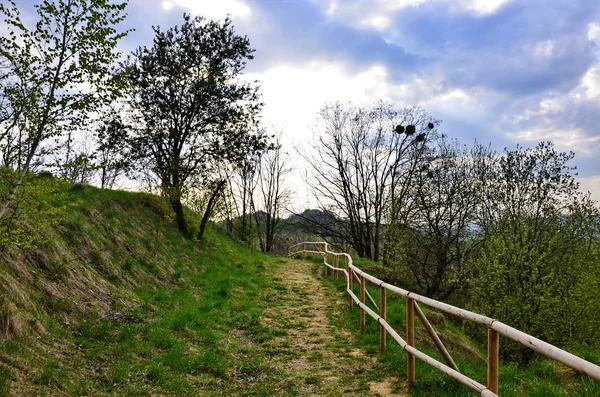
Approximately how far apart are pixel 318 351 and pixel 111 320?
3935 millimetres

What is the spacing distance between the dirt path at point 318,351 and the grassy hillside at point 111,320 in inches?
21.8

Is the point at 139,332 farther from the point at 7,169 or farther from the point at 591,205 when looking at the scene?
the point at 591,205

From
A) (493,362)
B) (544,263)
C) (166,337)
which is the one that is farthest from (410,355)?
(544,263)

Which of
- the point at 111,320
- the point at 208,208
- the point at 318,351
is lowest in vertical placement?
the point at 318,351

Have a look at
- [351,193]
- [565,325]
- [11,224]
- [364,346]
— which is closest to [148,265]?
[11,224]

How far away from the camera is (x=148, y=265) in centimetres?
→ 1220

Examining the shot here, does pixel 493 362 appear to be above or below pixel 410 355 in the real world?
above

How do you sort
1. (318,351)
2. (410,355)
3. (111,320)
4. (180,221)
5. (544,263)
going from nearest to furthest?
(410,355)
(318,351)
(111,320)
(544,263)
(180,221)

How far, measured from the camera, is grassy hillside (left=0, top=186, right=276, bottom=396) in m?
5.25

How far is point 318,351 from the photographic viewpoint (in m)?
7.33

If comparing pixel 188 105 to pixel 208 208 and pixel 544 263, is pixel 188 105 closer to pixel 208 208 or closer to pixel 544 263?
pixel 208 208

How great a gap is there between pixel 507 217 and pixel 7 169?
20959mm

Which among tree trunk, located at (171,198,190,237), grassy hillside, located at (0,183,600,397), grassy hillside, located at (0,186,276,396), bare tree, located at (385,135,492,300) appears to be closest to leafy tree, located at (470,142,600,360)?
bare tree, located at (385,135,492,300)

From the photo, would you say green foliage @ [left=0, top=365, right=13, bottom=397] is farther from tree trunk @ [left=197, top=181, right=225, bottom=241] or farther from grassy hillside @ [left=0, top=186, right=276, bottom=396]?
tree trunk @ [left=197, top=181, right=225, bottom=241]
